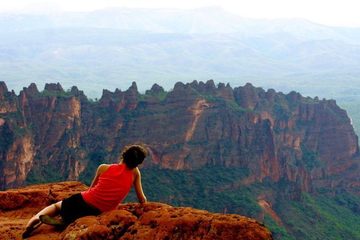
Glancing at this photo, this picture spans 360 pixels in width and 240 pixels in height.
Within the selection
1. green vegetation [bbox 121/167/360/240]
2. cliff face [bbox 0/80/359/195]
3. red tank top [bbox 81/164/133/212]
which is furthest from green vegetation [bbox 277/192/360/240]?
red tank top [bbox 81/164/133/212]

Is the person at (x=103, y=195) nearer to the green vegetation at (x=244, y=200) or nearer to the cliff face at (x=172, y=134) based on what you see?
the cliff face at (x=172, y=134)

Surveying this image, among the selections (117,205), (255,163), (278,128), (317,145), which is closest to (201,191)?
(255,163)

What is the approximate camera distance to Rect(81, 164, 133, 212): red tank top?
452 inches

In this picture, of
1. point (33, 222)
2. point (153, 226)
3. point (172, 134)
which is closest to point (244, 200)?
point (172, 134)

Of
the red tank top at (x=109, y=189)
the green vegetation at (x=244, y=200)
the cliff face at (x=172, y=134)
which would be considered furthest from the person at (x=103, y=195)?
the green vegetation at (x=244, y=200)

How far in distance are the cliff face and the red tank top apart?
42.6 m

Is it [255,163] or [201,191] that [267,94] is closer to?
[255,163]

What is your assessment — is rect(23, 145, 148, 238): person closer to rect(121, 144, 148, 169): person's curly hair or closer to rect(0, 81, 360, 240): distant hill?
rect(121, 144, 148, 169): person's curly hair

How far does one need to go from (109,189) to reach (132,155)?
2.53 feet

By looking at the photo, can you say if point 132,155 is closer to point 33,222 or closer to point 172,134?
point 33,222

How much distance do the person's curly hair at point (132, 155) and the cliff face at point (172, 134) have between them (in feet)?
141

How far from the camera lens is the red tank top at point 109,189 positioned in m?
11.5

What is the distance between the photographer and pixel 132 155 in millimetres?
11422

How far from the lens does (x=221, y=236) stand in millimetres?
10102
